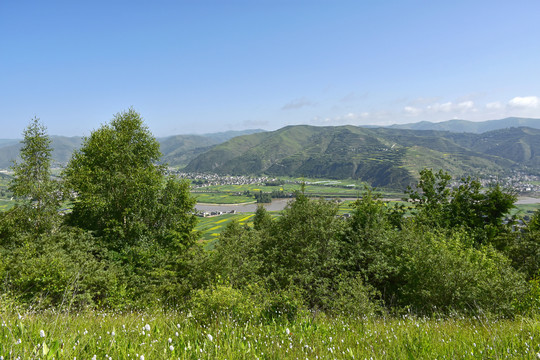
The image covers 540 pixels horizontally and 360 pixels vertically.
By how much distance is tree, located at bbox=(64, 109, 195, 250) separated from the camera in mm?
19516

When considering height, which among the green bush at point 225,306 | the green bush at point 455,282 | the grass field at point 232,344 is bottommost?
the green bush at point 455,282

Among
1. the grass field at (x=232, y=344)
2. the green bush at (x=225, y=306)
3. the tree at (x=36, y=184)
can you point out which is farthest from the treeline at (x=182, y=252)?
the grass field at (x=232, y=344)

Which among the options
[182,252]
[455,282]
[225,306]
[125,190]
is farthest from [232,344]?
[125,190]

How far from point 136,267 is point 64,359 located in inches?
680

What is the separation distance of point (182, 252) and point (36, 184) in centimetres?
1101

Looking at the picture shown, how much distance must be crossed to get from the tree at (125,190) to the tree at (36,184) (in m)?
1.30

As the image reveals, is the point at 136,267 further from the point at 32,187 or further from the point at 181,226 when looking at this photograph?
the point at 32,187

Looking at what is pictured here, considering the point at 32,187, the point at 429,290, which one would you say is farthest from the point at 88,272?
the point at 429,290

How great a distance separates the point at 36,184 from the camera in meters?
17.8

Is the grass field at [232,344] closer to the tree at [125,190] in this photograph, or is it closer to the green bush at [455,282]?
the green bush at [455,282]

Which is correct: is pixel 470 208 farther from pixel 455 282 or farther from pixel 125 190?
pixel 125 190

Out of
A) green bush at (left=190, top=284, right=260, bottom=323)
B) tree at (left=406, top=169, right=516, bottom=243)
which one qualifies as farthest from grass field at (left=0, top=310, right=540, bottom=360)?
tree at (left=406, top=169, right=516, bottom=243)

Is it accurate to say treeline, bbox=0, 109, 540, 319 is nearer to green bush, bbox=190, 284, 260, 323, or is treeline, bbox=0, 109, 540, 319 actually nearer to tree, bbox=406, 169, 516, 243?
tree, bbox=406, 169, 516, 243

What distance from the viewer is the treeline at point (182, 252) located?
43.0ft
